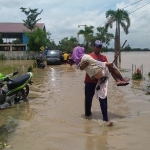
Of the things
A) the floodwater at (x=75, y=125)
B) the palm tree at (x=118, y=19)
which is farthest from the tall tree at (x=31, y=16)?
the floodwater at (x=75, y=125)

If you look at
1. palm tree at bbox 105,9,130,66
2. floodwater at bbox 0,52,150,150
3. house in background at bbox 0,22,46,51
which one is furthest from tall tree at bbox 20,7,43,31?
floodwater at bbox 0,52,150,150

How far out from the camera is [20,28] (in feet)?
174

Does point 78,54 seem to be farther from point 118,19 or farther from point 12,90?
point 118,19

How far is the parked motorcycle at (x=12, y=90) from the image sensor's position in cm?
763

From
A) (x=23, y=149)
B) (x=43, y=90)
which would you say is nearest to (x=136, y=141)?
(x=23, y=149)

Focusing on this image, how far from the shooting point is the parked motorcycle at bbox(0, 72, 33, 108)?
7633mm

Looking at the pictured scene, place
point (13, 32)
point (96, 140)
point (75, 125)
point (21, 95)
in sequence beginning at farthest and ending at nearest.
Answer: point (13, 32)
point (21, 95)
point (75, 125)
point (96, 140)

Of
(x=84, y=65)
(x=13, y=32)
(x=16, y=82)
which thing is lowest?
(x=16, y=82)

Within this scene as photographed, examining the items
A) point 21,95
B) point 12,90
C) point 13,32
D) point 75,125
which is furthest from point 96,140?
point 13,32

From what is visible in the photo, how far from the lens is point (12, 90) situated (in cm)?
820

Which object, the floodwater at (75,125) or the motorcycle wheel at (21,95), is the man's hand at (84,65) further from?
the motorcycle wheel at (21,95)

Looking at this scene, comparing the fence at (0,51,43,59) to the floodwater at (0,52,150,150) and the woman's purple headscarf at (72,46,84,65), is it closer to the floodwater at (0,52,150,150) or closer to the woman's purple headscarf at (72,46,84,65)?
the floodwater at (0,52,150,150)

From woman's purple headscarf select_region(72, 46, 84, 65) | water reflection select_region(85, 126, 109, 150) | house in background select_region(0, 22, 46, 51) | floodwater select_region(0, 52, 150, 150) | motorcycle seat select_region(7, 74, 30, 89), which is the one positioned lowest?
water reflection select_region(85, 126, 109, 150)

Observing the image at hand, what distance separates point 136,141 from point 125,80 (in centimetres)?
172
